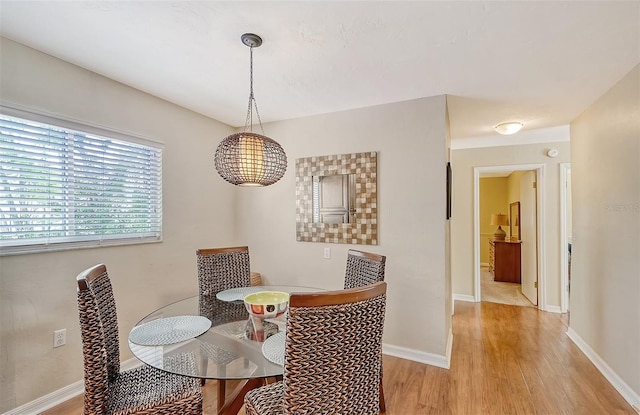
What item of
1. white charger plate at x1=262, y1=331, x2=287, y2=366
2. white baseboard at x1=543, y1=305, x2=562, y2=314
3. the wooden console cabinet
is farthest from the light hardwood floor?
the wooden console cabinet

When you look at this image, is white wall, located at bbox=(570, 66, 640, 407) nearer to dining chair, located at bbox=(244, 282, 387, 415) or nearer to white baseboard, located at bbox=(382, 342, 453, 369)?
white baseboard, located at bbox=(382, 342, 453, 369)

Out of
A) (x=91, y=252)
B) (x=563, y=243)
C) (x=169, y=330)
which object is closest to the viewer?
(x=169, y=330)

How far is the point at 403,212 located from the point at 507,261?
4.28 meters

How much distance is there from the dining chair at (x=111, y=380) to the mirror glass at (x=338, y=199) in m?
1.94

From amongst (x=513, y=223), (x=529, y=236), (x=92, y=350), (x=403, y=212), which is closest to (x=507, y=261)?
(x=513, y=223)

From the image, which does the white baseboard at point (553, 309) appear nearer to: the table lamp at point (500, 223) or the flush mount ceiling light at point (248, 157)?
the table lamp at point (500, 223)

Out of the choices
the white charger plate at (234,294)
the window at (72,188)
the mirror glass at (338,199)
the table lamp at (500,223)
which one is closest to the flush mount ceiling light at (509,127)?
the mirror glass at (338,199)

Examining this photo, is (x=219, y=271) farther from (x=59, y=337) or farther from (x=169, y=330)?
(x=59, y=337)

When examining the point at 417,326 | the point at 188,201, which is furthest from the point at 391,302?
the point at 188,201

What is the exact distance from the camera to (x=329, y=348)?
1.08 m

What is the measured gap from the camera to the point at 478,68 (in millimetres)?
2213

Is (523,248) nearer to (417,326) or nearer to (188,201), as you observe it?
(417,326)

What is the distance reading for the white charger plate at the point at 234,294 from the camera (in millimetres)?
2217

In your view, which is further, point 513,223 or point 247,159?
point 513,223
